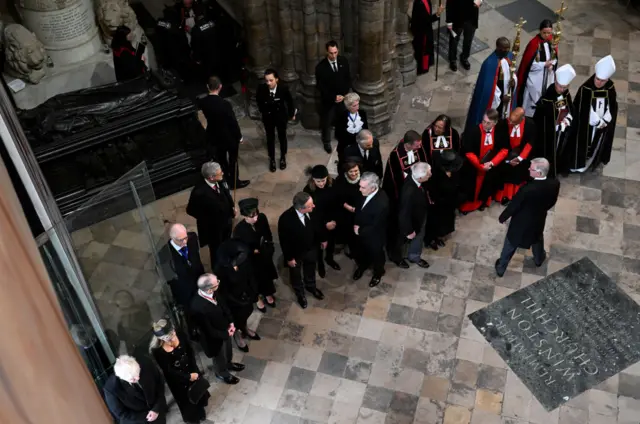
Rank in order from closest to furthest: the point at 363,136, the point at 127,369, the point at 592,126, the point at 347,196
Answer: the point at 127,369 < the point at 347,196 < the point at 363,136 < the point at 592,126

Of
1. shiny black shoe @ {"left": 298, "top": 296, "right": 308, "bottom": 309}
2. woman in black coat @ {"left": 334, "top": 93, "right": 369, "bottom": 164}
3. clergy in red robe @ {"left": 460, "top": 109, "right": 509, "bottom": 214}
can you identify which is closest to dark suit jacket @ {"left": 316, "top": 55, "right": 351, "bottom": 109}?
woman in black coat @ {"left": 334, "top": 93, "right": 369, "bottom": 164}

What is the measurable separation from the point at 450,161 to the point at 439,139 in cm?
39

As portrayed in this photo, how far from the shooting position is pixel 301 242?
A: 628 centimetres

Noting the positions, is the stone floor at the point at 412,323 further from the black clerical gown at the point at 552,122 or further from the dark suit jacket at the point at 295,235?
the dark suit jacket at the point at 295,235

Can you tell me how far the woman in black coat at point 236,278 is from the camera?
Result: 18.8 feet

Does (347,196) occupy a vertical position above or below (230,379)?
above

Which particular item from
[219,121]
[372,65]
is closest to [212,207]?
[219,121]

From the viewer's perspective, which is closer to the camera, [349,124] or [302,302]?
[302,302]

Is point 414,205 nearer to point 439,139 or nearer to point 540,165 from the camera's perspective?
point 439,139

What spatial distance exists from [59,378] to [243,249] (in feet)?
17.2

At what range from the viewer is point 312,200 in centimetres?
621

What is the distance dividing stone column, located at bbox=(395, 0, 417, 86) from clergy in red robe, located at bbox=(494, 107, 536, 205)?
2603 mm

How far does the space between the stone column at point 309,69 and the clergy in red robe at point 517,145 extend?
2.47m

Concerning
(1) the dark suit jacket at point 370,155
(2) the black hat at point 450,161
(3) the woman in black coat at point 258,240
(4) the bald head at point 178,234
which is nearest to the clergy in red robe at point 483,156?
(2) the black hat at point 450,161
